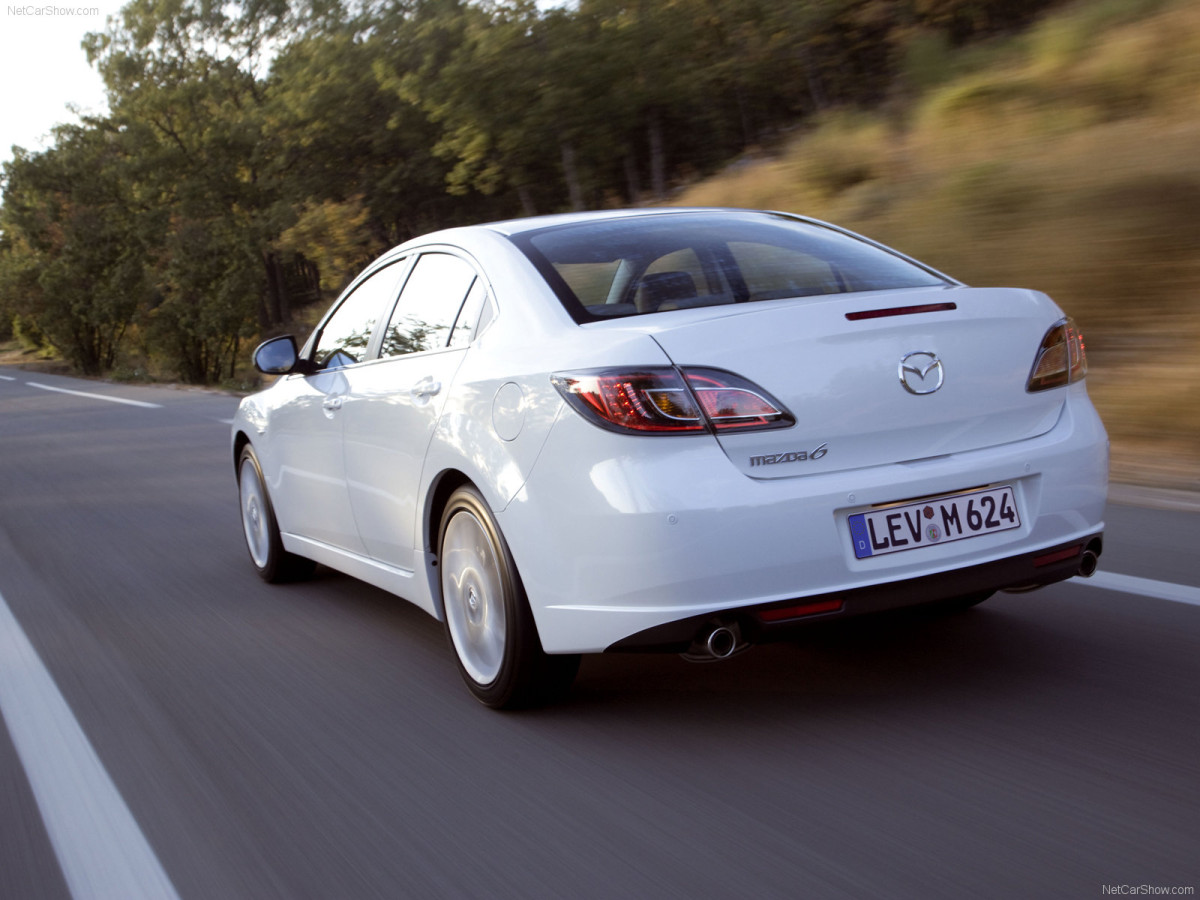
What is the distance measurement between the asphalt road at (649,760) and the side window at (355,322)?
41.7 inches

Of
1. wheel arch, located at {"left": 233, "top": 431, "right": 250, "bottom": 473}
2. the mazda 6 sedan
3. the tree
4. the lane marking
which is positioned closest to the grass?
the lane marking

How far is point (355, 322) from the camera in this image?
535cm

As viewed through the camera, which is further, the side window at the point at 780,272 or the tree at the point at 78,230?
the tree at the point at 78,230

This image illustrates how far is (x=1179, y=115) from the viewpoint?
39.1 feet

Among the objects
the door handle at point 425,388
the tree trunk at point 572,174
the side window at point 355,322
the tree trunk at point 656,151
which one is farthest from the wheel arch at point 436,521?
the tree trunk at point 656,151

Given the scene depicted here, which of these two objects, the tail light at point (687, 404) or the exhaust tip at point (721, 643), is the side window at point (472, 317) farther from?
the exhaust tip at point (721, 643)

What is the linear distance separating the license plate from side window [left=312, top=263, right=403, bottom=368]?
2262 millimetres

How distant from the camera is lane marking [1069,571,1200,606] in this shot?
189 inches

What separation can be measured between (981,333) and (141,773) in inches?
102

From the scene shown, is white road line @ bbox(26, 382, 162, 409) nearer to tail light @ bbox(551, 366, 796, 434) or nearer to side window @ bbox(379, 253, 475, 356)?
side window @ bbox(379, 253, 475, 356)

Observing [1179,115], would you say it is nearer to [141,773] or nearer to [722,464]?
[722,464]

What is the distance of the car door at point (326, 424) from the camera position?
511 cm

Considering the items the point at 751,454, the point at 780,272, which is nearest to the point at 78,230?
the point at 780,272

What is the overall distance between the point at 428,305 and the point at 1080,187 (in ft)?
23.7
